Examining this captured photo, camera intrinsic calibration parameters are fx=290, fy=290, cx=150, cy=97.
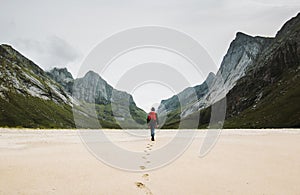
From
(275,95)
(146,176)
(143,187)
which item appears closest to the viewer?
(143,187)

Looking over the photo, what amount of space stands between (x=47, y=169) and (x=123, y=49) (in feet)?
38.0

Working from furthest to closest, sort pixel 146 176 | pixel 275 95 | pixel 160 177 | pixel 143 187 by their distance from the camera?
pixel 275 95 → pixel 146 176 → pixel 160 177 → pixel 143 187

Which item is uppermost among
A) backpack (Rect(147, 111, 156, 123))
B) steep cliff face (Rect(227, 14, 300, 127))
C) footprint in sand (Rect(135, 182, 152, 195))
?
steep cliff face (Rect(227, 14, 300, 127))

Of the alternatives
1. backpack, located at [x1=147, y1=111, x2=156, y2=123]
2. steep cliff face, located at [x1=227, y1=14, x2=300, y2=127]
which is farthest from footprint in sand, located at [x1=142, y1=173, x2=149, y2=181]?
steep cliff face, located at [x1=227, y1=14, x2=300, y2=127]

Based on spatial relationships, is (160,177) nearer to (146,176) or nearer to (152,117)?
(146,176)

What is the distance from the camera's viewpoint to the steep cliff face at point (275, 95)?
432 ft

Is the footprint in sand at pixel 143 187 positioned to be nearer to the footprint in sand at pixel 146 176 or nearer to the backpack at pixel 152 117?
the footprint in sand at pixel 146 176

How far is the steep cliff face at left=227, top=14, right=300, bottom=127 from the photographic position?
13173cm

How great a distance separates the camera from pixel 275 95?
6304 inches

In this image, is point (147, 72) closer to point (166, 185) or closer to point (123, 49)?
point (123, 49)

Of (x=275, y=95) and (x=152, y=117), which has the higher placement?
(x=275, y=95)

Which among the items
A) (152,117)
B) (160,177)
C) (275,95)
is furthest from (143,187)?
(275,95)

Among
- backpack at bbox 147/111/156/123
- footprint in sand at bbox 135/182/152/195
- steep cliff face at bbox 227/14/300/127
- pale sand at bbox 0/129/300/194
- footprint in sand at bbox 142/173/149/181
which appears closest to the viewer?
footprint in sand at bbox 135/182/152/195

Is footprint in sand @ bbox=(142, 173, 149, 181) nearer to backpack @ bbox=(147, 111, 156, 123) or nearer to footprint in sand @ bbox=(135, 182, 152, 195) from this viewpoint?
footprint in sand @ bbox=(135, 182, 152, 195)
